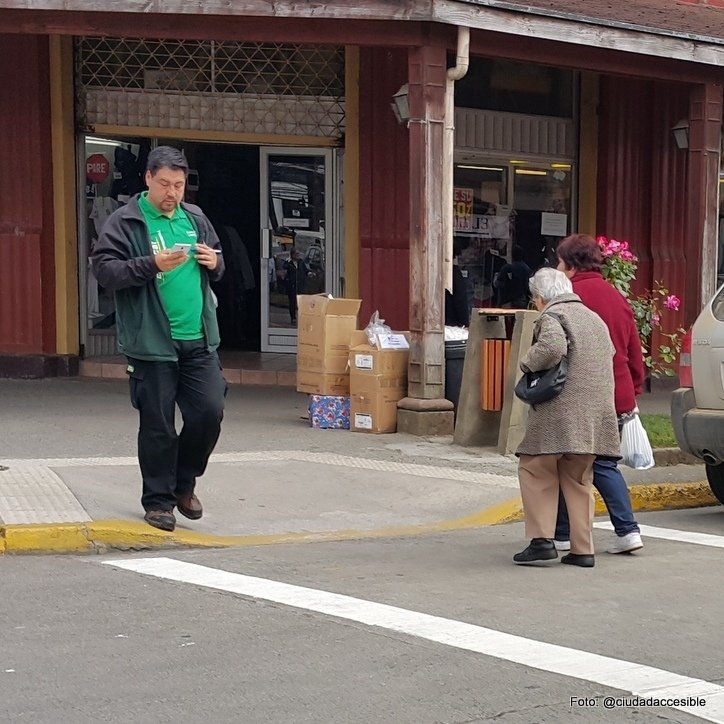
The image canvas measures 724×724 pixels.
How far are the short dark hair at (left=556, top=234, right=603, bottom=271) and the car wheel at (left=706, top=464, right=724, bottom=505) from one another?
229 centimetres

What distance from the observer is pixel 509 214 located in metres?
15.5

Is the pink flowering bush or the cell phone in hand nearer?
the cell phone in hand

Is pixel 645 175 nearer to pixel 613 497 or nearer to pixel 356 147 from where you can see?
pixel 356 147

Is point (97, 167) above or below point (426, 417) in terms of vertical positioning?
above

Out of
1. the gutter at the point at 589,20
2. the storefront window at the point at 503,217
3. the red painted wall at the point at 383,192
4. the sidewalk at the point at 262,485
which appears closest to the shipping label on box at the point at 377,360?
the sidewalk at the point at 262,485

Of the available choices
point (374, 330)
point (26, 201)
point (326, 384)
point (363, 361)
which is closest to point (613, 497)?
point (363, 361)

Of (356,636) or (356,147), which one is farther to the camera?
(356,147)

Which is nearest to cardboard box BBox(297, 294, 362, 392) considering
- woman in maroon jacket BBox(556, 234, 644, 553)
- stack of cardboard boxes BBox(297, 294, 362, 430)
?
stack of cardboard boxes BBox(297, 294, 362, 430)

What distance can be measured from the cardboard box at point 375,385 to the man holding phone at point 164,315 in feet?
12.5

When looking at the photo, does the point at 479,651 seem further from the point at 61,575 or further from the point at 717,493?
the point at 717,493

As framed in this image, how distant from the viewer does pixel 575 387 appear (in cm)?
709

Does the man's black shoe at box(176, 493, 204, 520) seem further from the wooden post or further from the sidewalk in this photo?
the wooden post

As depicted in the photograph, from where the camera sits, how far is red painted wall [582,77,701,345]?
15836 mm

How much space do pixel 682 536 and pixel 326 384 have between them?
4.05m
